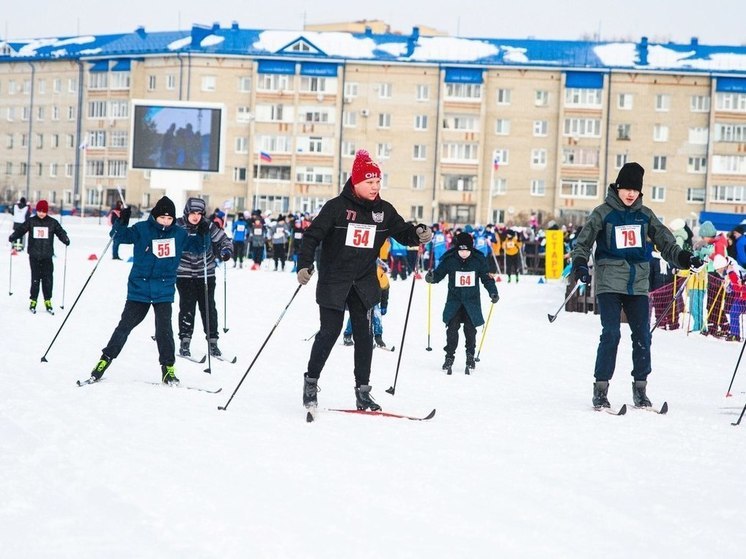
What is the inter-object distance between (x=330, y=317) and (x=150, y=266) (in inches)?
81.4

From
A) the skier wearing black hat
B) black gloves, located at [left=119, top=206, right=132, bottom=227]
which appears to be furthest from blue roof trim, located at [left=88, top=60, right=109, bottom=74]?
the skier wearing black hat

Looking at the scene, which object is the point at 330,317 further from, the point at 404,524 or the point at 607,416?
the point at 404,524

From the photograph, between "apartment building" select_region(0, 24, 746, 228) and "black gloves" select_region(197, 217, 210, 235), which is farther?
"apartment building" select_region(0, 24, 746, 228)

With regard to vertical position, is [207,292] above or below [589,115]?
below

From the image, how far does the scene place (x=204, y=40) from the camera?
244 feet

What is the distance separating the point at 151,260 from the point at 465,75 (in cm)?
6424

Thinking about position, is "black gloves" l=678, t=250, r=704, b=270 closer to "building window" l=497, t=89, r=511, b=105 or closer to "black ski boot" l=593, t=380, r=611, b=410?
"black ski boot" l=593, t=380, r=611, b=410

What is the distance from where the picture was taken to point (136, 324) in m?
9.34

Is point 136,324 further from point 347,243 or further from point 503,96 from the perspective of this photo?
point 503,96

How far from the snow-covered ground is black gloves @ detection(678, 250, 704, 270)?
3.57ft

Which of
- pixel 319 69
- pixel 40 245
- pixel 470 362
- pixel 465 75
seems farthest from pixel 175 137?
pixel 465 75

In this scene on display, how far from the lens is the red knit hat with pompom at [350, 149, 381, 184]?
763 cm

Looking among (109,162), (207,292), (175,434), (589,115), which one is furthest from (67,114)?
(175,434)

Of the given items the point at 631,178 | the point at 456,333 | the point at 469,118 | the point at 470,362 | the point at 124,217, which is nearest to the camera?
the point at 631,178
